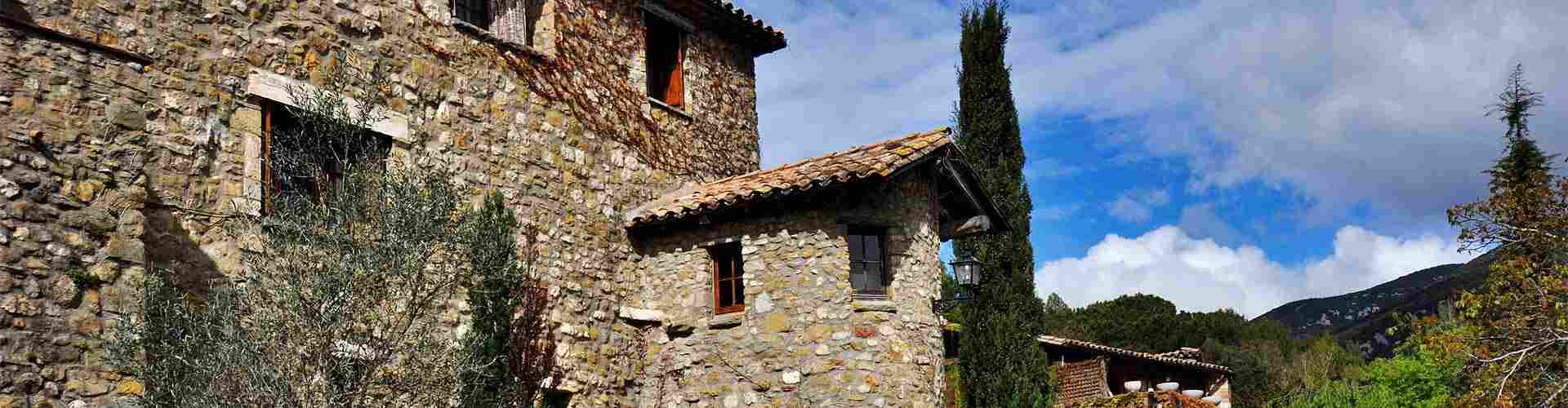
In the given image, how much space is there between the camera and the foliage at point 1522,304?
13.0m

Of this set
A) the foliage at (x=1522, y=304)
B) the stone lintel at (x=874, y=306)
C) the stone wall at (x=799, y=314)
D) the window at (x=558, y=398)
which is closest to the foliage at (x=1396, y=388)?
the foliage at (x=1522, y=304)

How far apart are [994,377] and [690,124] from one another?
499cm

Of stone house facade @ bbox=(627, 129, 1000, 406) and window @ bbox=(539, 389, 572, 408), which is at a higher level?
stone house facade @ bbox=(627, 129, 1000, 406)

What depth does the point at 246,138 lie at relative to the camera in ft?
30.4

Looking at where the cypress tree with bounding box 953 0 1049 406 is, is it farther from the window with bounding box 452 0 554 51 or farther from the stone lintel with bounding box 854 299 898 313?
the window with bounding box 452 0 554 51

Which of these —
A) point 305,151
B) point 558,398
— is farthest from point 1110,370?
A: point 305,151

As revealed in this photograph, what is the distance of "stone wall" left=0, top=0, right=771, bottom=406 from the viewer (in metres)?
7.33

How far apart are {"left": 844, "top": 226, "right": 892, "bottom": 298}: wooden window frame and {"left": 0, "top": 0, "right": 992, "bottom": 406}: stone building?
3 cm

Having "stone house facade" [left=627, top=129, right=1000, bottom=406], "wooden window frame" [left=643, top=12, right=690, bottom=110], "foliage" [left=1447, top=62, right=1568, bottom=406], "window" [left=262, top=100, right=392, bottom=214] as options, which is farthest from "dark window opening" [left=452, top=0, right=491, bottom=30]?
"foliage" [left=1447, top=62, right=1568, bottom=406]

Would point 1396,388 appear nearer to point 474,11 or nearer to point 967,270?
point 967,270

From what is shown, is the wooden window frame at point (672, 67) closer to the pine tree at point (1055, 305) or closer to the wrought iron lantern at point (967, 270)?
the wrought iron lantern at point (967, 270)

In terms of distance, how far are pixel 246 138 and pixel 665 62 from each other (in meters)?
6.13

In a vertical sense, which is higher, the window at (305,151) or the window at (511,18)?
the window at (511,18)

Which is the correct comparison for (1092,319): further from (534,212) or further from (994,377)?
(534,212)
